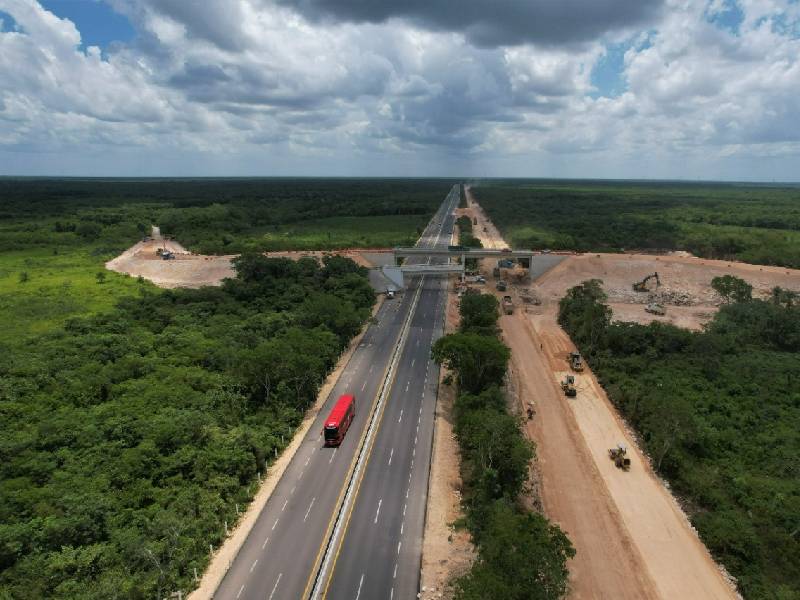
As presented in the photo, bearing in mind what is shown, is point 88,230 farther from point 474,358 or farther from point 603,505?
point 603,505

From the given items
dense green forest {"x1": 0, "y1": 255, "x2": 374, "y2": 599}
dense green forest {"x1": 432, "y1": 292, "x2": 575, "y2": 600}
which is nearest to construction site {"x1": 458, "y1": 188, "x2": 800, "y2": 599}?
dense green forest {"x1": 432, "y1": 292, "x2": 575, "y2": 600}

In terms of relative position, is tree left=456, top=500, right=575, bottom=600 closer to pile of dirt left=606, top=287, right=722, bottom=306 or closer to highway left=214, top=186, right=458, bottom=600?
highway left=214, top=186, right=458, bottom=600

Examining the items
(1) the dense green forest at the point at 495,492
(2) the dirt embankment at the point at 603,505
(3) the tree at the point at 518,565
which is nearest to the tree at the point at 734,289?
(2) the dirt embankment at the point at 603,505

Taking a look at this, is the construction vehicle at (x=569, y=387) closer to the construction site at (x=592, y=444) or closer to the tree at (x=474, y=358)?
the construction site at (x=592, y=444)

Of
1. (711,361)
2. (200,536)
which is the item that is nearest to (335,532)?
(200,536)

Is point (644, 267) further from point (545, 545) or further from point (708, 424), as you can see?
point (545, 545)

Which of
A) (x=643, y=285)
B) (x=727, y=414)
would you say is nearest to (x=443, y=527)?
(x=727, y=414)
